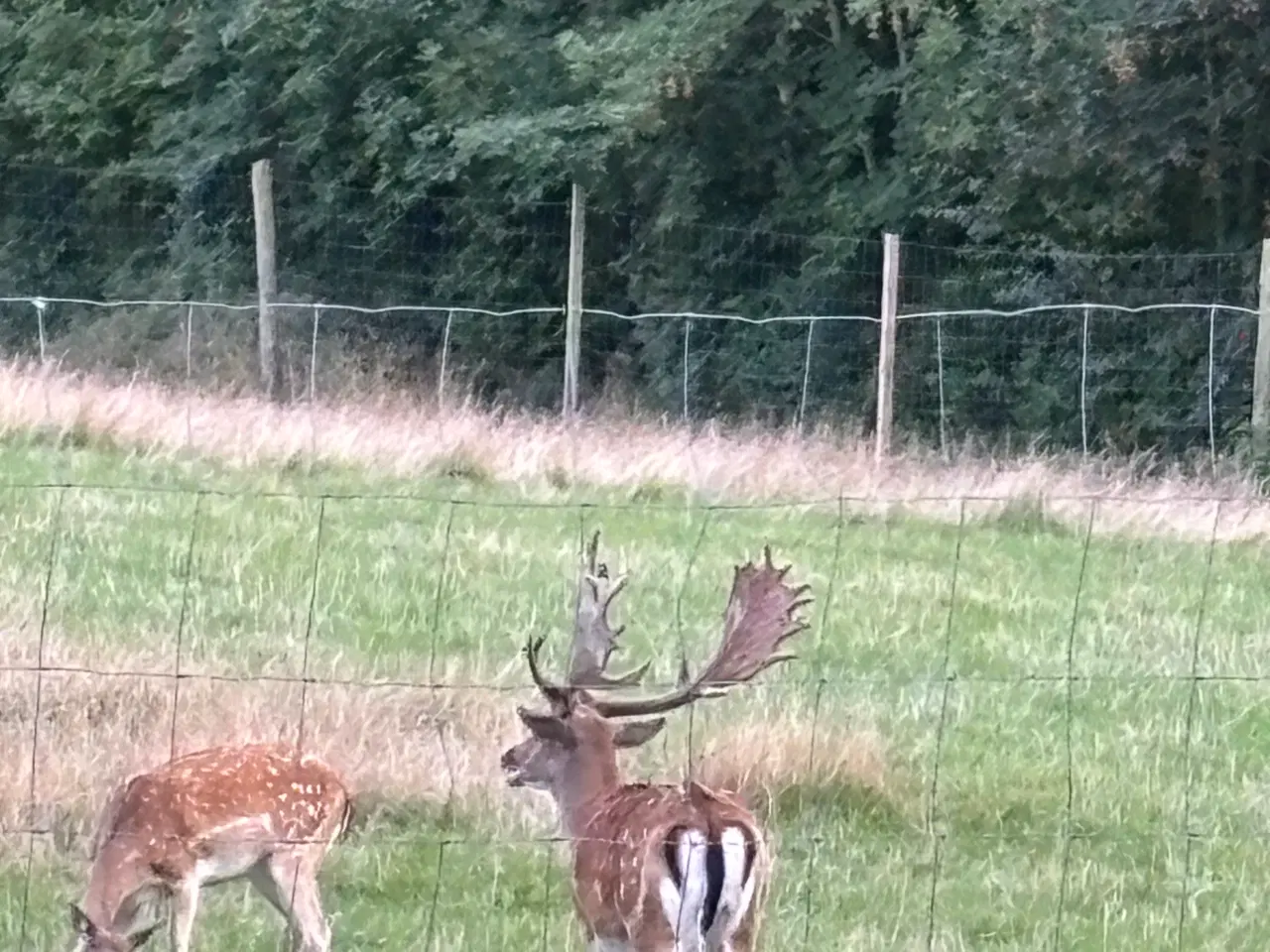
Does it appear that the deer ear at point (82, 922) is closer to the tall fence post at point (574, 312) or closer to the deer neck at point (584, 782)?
the deer neck at point (584, 782)

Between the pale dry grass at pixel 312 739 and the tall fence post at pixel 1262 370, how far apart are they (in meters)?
8.55

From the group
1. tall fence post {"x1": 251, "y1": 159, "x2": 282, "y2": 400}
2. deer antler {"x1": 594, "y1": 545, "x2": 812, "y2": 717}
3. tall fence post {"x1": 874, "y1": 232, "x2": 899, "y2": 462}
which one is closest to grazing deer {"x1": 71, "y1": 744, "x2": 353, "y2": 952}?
deer antler {"x1": 594, "y1": 545, "x2": 812, "y2": 717}

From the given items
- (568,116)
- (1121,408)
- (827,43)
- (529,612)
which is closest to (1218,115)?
(1121,408)

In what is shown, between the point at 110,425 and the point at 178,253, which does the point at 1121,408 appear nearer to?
the point at 110,425

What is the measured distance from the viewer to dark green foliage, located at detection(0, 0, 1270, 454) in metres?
17.3

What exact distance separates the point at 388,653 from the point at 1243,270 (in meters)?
12.0

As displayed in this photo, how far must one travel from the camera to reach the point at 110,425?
1202cm

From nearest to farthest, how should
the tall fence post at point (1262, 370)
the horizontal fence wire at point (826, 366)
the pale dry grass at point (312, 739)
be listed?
the pale dry grass at point (312, 739)
the tall fence post at point (1262, 370)
the horizontal fence wire at point (826, 366)

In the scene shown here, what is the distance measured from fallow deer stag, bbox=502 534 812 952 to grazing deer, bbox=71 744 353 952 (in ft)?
1.59

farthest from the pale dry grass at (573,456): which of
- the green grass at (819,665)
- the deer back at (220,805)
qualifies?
the deer back at (220,805)

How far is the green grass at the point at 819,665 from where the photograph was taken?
16.6ft

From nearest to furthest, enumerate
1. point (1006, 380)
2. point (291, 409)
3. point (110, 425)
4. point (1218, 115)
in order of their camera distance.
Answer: point (110, 425) < point (291, 409) < point (1218, 115) < point (1006, 380)

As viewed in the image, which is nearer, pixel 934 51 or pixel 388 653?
pixel 388 653

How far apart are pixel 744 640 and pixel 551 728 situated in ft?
1.58
